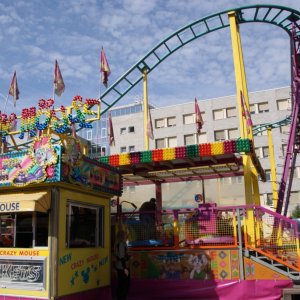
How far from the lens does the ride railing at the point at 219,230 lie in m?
10.4

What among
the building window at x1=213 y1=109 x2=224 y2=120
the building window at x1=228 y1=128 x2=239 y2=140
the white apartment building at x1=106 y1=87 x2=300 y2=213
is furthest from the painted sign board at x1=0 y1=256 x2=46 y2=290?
the building window at x1=213 y1=109 x2=224 y2=120

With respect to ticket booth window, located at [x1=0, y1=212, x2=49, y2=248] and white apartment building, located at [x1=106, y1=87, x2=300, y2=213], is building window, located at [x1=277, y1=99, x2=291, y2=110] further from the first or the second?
ticket booth window, located at [x1=0, y1=212, x2=49, y2=248]

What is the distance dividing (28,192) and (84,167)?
142 cm

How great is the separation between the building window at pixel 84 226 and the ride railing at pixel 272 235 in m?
3.78

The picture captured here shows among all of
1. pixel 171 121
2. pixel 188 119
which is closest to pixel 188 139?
pixel 188 119

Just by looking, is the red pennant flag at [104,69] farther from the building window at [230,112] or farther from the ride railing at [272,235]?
the building window at [230,112]

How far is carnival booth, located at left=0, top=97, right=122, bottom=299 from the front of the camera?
9180 mm

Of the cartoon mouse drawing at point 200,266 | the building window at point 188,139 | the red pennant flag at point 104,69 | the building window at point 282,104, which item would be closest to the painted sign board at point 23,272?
the cartoon mouse drawing at point 200,266

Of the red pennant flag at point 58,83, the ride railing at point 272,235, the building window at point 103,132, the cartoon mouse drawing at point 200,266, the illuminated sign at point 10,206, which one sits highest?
the building window at point 103,132

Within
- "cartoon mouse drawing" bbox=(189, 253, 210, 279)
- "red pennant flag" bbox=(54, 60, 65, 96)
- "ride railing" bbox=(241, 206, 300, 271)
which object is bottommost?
"cartoon mouse drawing" bbox=(189, 253, 210, 279)

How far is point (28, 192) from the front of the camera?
965 cm

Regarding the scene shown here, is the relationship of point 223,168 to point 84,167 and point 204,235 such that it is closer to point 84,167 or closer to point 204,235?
point 204,235

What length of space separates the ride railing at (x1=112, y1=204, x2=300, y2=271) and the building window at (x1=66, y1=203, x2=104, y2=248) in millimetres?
1105

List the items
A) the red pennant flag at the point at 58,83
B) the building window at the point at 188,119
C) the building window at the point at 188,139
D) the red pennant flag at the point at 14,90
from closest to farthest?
the red pennant flag at the point at 58,83
the red pennant flag at the point at 14,90
the building window at the point at 188,139
the building window at the point at 188,119
